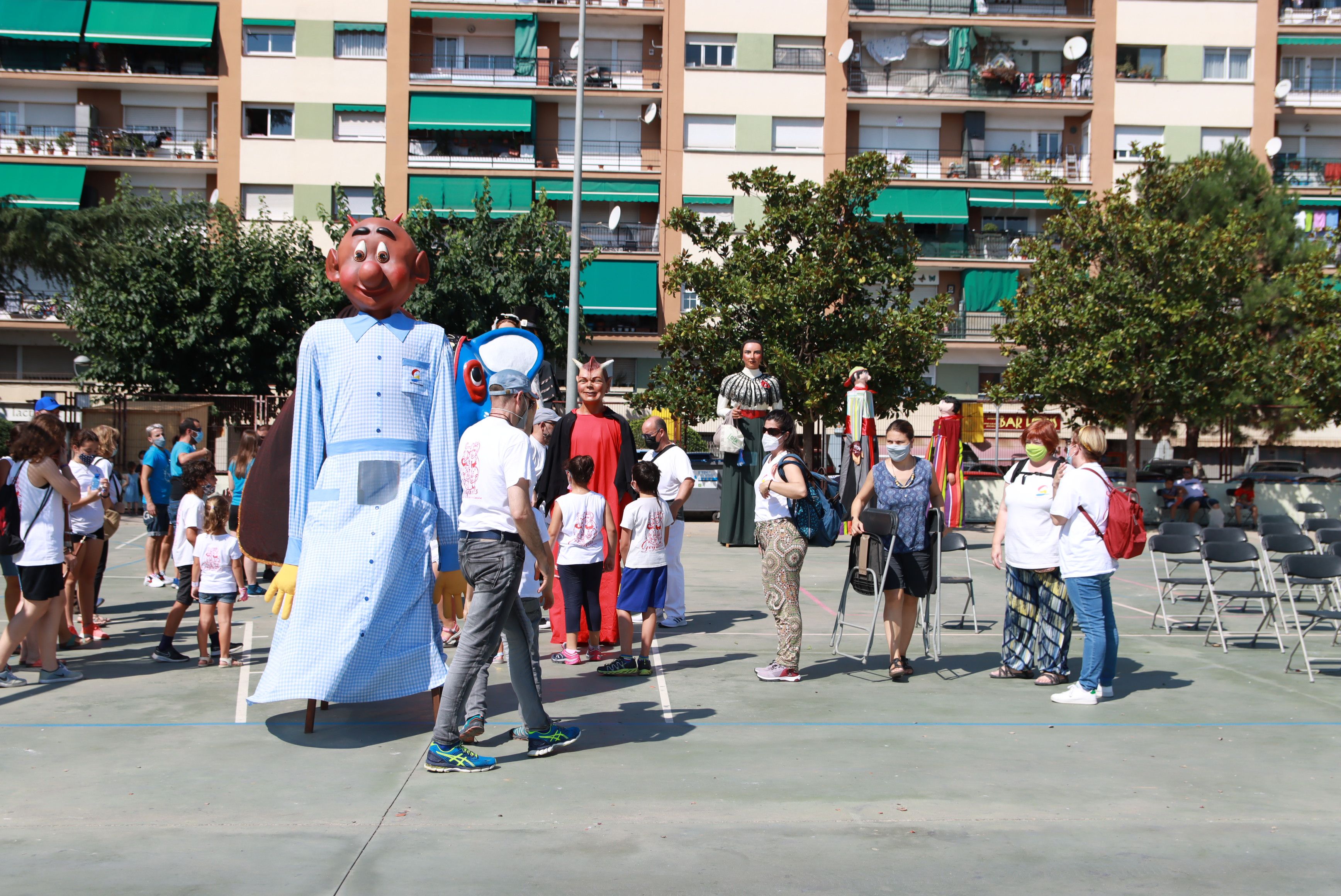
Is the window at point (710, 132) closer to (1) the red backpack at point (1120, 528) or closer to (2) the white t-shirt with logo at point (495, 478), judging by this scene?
(1) the red backpack at point (1120, 528)

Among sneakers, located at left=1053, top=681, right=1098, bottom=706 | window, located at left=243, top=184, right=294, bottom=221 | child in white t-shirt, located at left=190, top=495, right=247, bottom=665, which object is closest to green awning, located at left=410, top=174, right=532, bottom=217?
window, located at left=243, top=184, right=294, bottom=221

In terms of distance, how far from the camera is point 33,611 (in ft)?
23.2

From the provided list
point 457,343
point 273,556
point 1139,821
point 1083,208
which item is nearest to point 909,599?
point 1139,821

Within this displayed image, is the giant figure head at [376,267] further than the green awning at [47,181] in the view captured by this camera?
No

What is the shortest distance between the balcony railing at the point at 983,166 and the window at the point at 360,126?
53.2ft

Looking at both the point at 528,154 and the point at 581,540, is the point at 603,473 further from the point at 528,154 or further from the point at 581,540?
the point at 528,154

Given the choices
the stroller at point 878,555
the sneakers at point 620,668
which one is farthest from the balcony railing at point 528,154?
the sneakers at point 620,668

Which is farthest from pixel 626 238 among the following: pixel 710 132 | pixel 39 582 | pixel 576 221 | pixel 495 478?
pixel 495 478

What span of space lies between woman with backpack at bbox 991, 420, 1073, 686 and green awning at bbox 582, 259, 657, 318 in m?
29.9

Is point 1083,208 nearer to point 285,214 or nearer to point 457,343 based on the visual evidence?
point 457,343

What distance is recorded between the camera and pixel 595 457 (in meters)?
8.32

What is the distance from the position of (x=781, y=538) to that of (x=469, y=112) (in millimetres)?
32138

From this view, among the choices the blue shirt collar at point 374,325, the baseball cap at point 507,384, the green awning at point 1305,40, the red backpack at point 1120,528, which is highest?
the green awning at point 1305,40

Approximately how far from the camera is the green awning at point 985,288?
3916 centimetres
